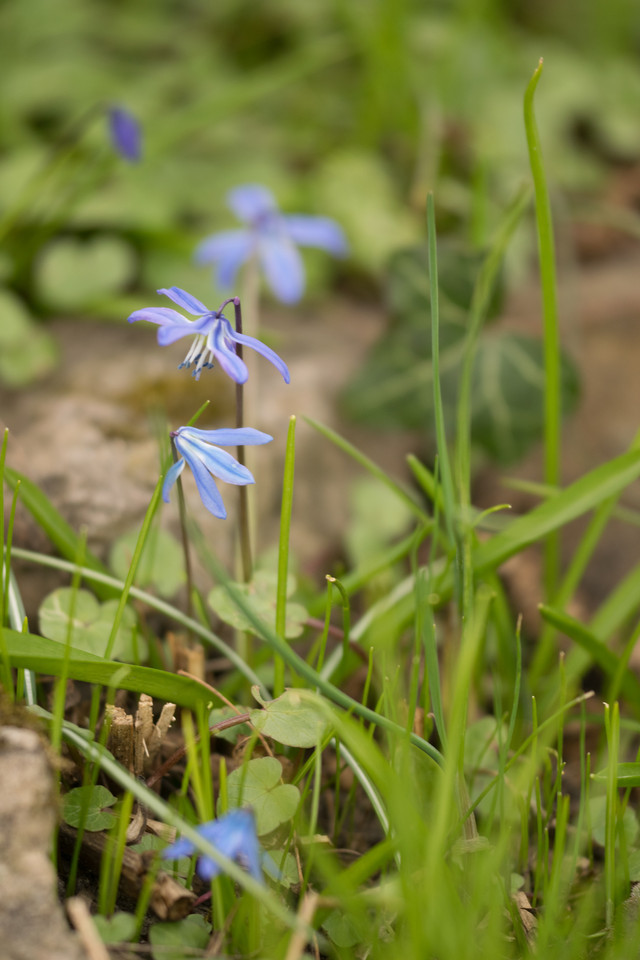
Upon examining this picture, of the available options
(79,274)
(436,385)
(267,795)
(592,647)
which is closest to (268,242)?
(79,274)

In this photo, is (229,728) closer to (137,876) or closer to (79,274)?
(137,876)

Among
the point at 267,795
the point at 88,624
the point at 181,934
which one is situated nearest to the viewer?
the point at 181,934

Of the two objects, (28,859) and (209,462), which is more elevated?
(209,462)

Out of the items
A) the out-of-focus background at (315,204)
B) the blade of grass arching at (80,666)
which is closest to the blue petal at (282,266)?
the out-of-focus background at (315,204)

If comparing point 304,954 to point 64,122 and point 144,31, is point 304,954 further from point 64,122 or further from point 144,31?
point 144,31

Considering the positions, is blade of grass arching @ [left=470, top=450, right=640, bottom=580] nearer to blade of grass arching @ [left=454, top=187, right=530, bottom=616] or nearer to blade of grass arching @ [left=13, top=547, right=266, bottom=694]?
blade of grass arching @ [left=454, top=187, right=530, bottom=616]

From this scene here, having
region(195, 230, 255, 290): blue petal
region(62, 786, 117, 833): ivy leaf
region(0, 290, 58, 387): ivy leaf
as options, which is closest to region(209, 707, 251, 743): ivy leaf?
region(62, 786, 117, 833): ivy leaf
